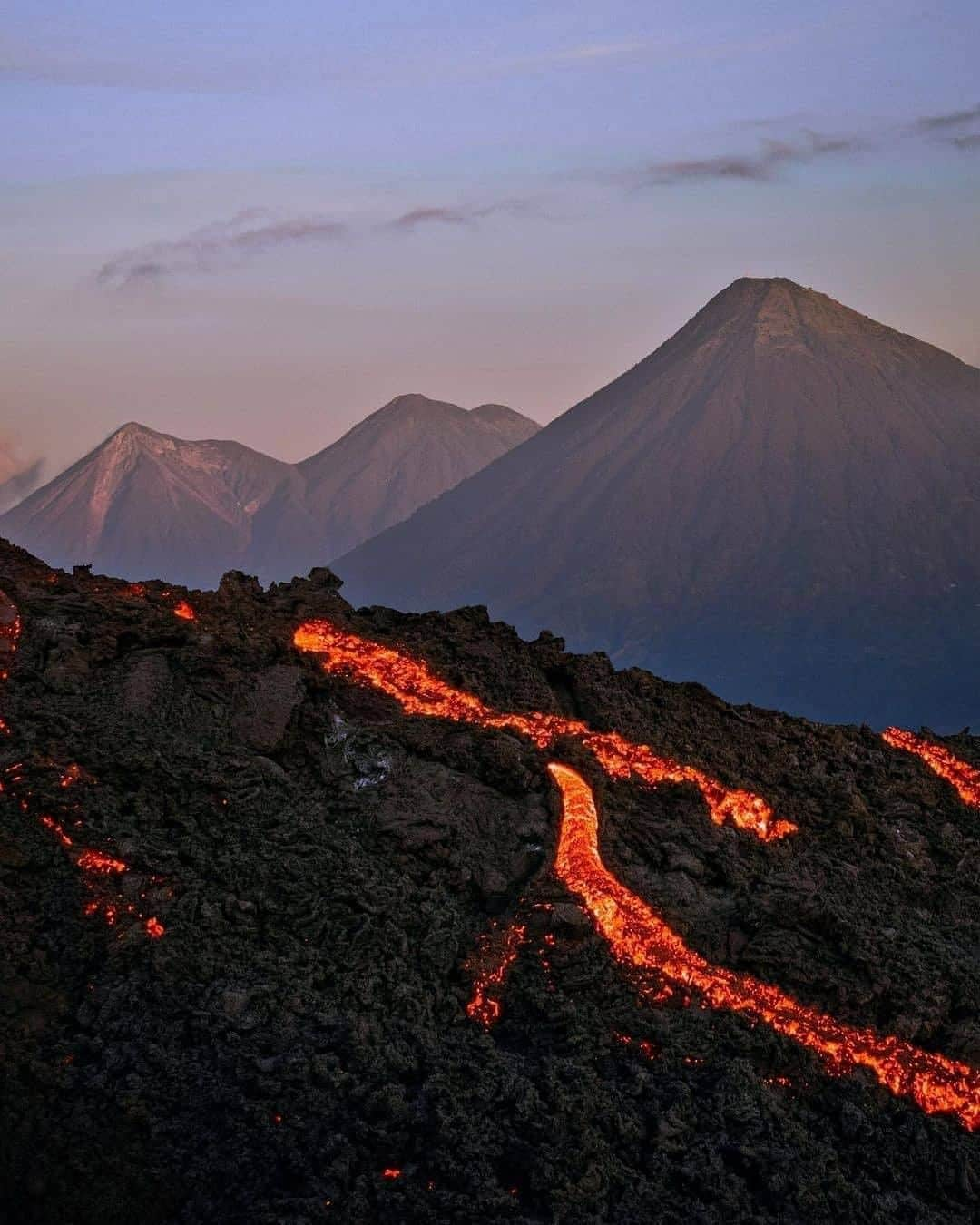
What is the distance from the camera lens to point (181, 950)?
996 cm

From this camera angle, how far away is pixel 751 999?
10.7 m

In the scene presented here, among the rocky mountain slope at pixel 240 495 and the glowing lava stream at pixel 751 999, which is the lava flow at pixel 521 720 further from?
the rocky mountain slope at pixel 240 495

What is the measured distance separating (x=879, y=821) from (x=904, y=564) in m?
67.2

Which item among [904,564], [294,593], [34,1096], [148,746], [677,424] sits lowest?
[34,1096]

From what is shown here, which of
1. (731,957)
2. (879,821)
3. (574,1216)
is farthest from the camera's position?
(879,821)

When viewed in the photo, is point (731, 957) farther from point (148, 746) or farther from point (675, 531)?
point (675, 531)

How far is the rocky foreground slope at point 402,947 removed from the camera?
8.68 m

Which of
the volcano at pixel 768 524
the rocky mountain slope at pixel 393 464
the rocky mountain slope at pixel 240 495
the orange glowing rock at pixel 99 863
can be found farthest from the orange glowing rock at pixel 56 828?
the rocky mountain slope at pixel 393 464

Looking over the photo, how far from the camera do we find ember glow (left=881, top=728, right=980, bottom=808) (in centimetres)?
1594

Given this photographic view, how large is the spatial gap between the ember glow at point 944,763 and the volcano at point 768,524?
5432 centimetres

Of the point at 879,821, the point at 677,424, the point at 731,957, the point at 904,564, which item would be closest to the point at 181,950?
the point at 731,957

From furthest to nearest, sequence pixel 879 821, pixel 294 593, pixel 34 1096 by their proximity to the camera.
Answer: pixel 294 593 → pixel 879 821 → pixel 34 1096

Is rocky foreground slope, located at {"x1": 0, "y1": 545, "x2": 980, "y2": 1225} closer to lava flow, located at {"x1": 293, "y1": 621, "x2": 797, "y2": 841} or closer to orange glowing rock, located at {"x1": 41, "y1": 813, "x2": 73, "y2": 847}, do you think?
orange glowing rock, located at {"x1": 41, "y1": 813, "x2": 73, "y2": 847}

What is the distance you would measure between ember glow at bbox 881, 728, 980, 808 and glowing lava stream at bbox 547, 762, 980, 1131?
568 centimetres
